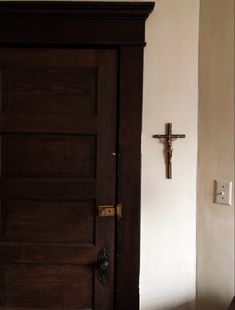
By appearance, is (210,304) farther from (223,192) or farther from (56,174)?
(56,174)

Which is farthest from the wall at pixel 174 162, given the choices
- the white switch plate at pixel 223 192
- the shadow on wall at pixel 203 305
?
the white switch plate at pixel 223 192

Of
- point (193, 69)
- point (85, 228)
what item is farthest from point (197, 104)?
point (85, 228)

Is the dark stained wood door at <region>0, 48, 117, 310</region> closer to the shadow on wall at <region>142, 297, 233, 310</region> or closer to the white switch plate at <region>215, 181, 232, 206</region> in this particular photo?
the shadow on wall at <region>142, 297, 233, 310</region>

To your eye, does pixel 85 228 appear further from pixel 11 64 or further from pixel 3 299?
pixel 11 64

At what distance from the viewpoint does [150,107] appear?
1443 millimetres

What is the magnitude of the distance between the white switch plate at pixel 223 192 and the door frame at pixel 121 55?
345mm

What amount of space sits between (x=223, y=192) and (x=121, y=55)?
0.76 meters

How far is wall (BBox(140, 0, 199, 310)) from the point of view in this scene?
1.44m

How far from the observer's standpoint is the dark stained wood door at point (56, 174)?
1.45 m

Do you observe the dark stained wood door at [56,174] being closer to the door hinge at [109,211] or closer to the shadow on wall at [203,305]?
the door hinge at [109,211]

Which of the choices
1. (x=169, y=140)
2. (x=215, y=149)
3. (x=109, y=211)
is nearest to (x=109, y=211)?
(x=109, y=211)

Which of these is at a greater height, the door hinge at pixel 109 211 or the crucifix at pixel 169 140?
the crucifix at pixel 169 140

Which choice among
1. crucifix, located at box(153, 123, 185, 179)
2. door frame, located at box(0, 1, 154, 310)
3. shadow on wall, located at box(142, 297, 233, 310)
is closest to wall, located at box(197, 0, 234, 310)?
shadow on wall, located at box(142, 297, 233, 310)

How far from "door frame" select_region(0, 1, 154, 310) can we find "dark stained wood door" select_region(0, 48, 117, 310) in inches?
1.6
